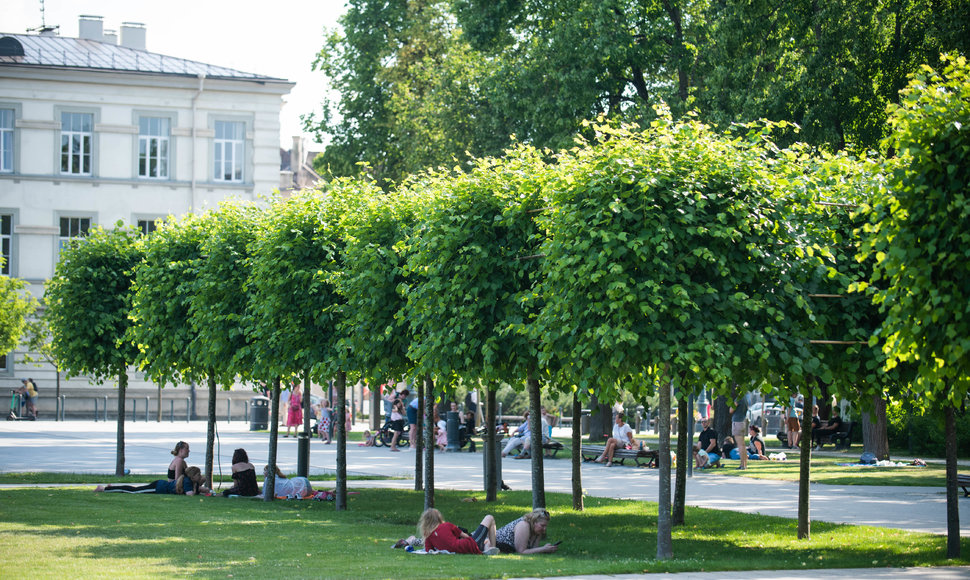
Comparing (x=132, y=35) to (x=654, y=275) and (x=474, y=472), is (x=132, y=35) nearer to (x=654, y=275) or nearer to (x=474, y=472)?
(x=474, y=472)

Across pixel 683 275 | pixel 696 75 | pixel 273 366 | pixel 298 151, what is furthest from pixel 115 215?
pixel 298 151

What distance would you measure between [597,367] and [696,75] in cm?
1902

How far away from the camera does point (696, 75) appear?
98.0ft

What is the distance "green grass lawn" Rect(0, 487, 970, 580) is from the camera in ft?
38.3

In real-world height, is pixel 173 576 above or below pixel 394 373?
below

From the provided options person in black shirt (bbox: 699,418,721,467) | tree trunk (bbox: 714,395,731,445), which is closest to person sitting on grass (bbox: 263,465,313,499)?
person in black shirt (bbox: 699,418,721,467)

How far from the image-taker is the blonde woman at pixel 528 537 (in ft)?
44.9

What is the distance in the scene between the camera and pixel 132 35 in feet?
190

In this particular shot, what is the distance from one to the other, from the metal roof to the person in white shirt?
93.7ft

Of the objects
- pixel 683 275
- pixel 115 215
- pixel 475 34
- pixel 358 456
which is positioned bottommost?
pixel 358 456

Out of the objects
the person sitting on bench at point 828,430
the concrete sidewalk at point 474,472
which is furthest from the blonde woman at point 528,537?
the person sitting on bench at point 828,430

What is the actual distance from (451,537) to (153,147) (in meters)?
41.4

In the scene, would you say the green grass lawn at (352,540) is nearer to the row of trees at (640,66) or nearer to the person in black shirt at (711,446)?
the row of trees at (640,66)

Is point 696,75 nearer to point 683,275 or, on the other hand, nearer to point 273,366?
point 273,366
